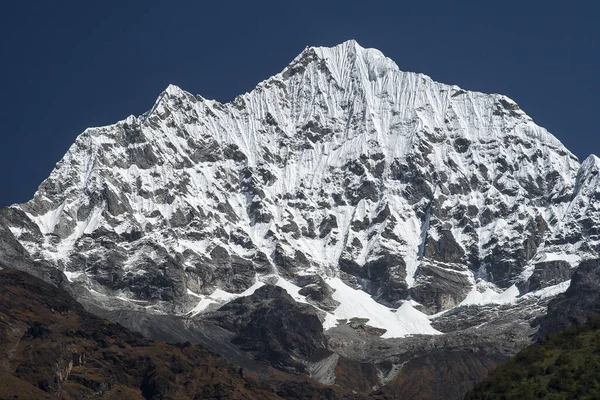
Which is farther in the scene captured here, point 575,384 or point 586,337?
point 586,337

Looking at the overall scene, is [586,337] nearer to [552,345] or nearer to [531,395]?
[552,345]

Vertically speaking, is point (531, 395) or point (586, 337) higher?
point (586, 337)

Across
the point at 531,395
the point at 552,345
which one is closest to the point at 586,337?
the point at 552,345

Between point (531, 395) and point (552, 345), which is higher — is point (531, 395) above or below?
below

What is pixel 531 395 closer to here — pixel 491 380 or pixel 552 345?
pixel 491 380

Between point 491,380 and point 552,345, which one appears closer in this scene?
point 491,380
